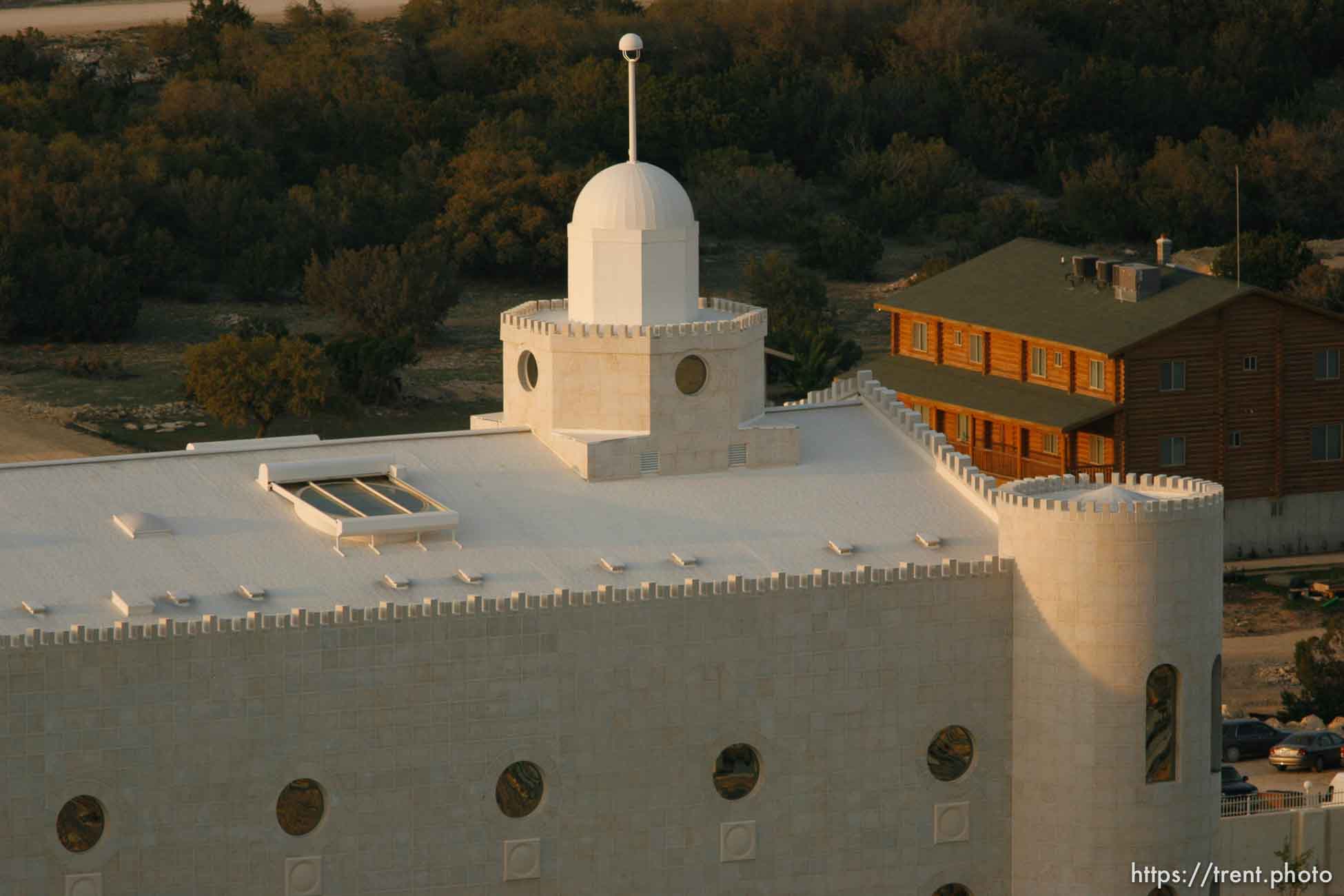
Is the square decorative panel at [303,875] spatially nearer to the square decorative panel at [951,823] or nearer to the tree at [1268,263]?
the square decorative panel at [951,823]

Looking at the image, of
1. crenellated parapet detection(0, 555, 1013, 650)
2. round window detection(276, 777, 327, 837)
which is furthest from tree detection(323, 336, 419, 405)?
round window detection(276, 777, 327, 837)

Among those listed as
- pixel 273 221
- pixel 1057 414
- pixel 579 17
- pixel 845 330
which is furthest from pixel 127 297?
pixel 579 17

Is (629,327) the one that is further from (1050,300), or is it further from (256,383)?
(1050,300)

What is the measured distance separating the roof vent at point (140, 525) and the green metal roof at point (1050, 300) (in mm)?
42273

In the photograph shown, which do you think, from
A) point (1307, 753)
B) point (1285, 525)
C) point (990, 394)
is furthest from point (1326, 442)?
point (1307, 753)

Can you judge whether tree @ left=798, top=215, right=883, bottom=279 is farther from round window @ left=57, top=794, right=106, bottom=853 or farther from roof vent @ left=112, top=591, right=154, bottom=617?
round window @ left=57, top=794, right=106, bottom=853

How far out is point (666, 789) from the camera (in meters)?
52.0

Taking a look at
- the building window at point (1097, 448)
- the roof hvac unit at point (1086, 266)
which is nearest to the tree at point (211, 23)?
the roof hvac unit at point (1086, 266)

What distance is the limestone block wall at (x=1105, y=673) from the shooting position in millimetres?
53562

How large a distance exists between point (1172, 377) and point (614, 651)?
139 ft

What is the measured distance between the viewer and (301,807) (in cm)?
4962

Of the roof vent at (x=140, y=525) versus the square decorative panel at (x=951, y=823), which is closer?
the roof vent at (x=140, y=525)

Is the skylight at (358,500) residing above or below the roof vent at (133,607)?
above

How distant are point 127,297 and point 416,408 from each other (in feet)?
47.4
